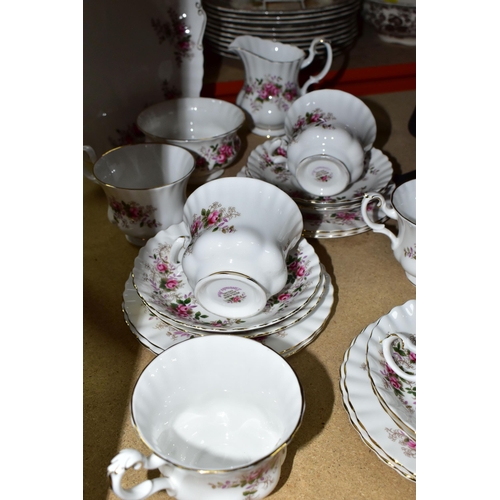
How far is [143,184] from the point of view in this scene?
843 mm

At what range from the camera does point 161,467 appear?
40cm

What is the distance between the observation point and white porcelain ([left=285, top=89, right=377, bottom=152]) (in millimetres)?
871

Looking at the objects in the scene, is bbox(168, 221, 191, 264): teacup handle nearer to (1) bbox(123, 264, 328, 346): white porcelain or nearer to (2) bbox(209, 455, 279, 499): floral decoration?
(1) bbox(123, 264, 328, 346): white porcelain

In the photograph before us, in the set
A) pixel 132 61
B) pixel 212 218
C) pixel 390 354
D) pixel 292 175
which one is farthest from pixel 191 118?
pixel 390 354

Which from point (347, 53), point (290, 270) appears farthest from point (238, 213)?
point (347, 53)

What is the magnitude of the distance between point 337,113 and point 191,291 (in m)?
0.41

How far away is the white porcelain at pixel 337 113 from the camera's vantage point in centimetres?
87

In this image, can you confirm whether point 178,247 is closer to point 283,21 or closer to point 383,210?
point 383,210

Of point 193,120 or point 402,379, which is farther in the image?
point 193,120

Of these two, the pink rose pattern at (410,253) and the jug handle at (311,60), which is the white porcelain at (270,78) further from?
the pink rose pattern at (410,253)

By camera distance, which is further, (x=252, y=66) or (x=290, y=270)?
(x=252, y=66)
